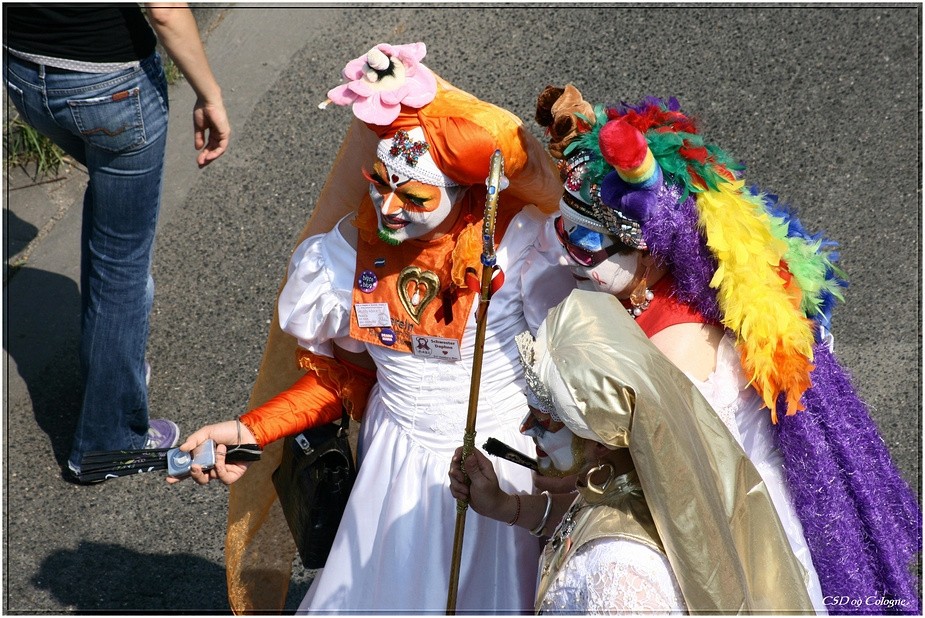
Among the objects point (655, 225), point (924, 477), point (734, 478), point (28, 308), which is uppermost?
point (655, 225)

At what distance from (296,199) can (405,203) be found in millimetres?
2073

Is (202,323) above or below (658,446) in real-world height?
below

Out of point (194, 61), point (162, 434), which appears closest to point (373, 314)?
point (194, 61)

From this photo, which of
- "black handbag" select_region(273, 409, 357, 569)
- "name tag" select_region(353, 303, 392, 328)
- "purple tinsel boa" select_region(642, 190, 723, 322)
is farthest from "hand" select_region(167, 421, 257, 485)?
"purple tinsel boa" select_region(642, 190, 723, 322)

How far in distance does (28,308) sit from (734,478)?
3211 mm

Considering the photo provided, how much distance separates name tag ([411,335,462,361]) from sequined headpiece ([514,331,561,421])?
1.83 ft

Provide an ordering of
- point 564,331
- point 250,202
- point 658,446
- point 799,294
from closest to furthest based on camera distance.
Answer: point 658,446
point 564,331
point 799,294
point 250,202

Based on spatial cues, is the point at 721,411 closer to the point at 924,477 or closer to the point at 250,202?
the point at 924,477

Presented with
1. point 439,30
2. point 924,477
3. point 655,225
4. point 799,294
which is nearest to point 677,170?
point 655,225

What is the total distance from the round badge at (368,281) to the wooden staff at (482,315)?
43 cm

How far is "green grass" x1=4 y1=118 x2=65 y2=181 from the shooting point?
13.7 feet

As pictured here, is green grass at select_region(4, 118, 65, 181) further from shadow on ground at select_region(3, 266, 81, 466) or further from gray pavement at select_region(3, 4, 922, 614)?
shadow on ground at select_region(3, 266, 81, 466)

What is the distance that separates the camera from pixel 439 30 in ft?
15.0

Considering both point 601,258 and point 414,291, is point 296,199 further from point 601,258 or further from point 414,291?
point 601,258
